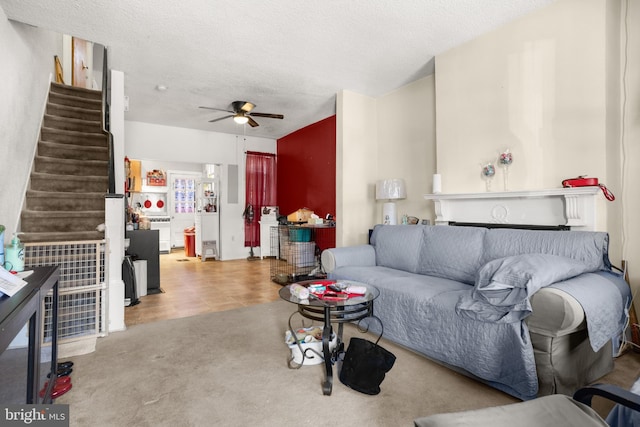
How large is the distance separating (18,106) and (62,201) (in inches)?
38.0

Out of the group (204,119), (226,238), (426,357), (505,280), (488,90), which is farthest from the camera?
(226,238)

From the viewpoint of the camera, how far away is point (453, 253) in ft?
9.21

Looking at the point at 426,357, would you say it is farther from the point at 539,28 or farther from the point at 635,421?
the point at 539,28

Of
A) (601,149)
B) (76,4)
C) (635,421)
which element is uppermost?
(76,4)

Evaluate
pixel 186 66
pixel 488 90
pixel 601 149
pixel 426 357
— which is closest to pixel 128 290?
pixel 186 66

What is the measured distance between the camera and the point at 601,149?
246cm

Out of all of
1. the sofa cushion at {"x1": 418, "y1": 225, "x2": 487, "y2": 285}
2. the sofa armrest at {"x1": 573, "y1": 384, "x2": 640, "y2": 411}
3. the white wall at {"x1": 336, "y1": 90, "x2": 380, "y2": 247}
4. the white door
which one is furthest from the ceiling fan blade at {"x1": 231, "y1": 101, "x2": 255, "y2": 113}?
the white door

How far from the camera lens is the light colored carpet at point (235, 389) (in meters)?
1.67

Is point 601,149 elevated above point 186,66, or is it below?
below

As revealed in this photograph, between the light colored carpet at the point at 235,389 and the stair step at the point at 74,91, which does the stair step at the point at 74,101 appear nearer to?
the stair step at the point at 74,91

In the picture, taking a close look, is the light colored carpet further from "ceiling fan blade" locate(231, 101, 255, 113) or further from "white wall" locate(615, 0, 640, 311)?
"ceiling fan blade" locate(231, 101, 255, 113)

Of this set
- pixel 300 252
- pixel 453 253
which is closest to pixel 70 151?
pixel 300 252

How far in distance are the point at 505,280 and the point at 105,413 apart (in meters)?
2.33

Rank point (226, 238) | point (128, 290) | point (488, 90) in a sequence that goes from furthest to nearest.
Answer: point (226, 238) < point (128, 290) < point (488, 90)
